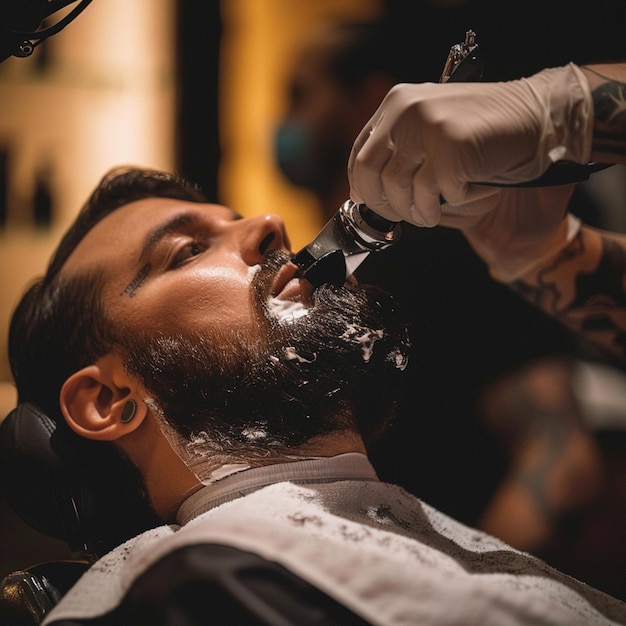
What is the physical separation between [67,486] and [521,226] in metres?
1.07

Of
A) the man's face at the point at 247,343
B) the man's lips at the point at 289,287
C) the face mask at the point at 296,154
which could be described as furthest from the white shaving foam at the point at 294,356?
the face mask at the point at 296,154

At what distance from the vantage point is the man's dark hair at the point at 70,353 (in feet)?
4.37

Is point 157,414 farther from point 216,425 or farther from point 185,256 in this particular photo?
point 185,256

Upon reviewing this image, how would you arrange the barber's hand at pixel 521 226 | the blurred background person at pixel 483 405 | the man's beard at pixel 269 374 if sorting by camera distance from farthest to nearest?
the blurred background person at pixel 483 405 < the barber's hand at pixel 521 226 < the man's beard at pixel 269 374

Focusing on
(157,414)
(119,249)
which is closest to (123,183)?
(119,249)

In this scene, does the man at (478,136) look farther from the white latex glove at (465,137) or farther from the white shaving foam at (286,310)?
the white shaving foam at (286,310)

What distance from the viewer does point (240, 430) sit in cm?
121

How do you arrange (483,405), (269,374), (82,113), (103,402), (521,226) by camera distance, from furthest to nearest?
(82,113), (483,405), (521,226), (103,402), (269,374)

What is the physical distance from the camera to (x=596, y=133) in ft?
3.68

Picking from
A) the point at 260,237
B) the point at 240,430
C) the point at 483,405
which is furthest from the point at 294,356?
the point at 483,405

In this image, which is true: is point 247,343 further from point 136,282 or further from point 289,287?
point 136,282

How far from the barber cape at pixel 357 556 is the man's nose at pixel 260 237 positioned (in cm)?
42

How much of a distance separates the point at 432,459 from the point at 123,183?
1.09 meters

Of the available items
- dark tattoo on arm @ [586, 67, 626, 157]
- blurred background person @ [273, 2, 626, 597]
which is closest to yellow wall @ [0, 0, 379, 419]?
Result: blurred background person @ [273, 2, 626, 597]
